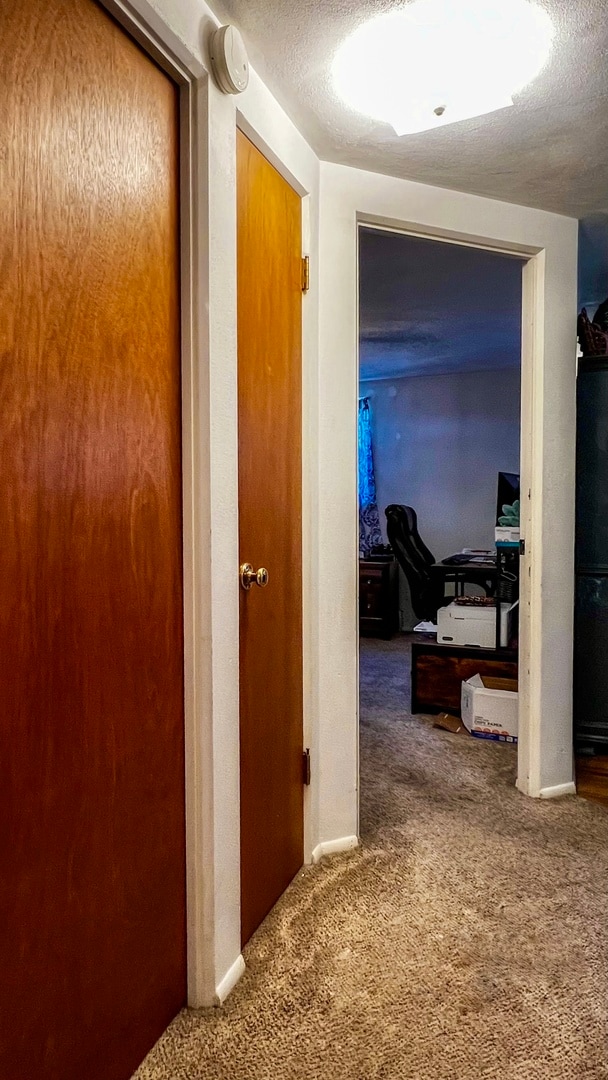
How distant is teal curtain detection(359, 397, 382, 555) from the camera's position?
6.15 m

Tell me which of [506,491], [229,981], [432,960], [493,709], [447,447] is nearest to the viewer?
[229,981]

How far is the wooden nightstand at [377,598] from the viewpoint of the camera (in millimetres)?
5613

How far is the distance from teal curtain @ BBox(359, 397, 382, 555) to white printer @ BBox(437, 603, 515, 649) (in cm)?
259

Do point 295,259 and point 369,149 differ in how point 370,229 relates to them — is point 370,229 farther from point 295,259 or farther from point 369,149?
point 295,259

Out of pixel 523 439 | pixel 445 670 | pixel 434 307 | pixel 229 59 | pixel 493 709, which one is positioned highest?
pixel 434 307

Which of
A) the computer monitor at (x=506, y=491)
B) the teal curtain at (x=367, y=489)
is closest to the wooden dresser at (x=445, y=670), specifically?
the computer monitor at (x=506, y=491)

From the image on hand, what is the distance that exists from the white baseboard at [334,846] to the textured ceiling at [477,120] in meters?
2.11

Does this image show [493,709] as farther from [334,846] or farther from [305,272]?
[305,272]

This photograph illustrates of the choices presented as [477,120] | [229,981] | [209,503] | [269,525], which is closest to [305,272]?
[477,120]

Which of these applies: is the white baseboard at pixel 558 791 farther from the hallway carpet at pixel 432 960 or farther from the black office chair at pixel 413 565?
the black office chair at pixel 413 565

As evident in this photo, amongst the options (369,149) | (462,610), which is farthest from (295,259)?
(462,610)

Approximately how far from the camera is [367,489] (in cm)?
621

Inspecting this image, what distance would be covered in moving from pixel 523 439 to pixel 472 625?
117 cm

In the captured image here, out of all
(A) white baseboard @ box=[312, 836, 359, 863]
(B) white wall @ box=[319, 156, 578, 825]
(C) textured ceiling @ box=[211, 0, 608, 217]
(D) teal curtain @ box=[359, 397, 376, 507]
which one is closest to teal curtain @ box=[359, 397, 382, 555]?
(D) teal curtain @ box=[359, 397, 376, 507]
